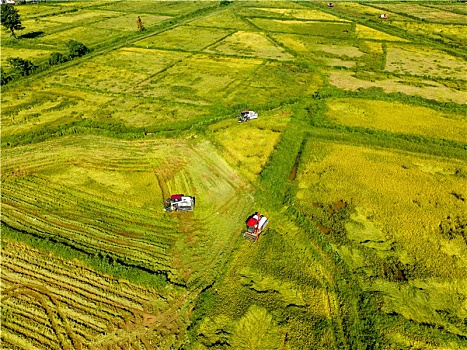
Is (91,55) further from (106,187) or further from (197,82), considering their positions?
(106,187)

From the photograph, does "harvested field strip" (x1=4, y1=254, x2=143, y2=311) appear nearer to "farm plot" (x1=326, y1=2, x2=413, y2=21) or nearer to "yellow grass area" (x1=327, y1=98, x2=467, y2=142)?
"yellow grass area" (x1=327, y1=98, x2=467, y2=142)

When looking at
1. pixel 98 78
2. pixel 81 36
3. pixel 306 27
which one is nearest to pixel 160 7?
pixel 81 36

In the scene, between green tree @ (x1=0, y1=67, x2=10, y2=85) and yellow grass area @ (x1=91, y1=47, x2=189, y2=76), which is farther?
yellow grass area @ (x1=91, y1=47, x2=189, y2=76)

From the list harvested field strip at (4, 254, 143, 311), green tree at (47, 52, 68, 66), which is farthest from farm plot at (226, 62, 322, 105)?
green tree at (47, 52, 68, 66)

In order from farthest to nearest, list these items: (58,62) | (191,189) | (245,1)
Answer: (245,1), (58,62), (191,189)

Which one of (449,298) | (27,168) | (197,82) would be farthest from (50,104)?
(449,298)

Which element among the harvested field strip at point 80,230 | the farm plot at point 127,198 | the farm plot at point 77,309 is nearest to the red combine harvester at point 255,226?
the farm plot at point 127,198

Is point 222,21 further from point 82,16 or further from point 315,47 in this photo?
point 82,16
